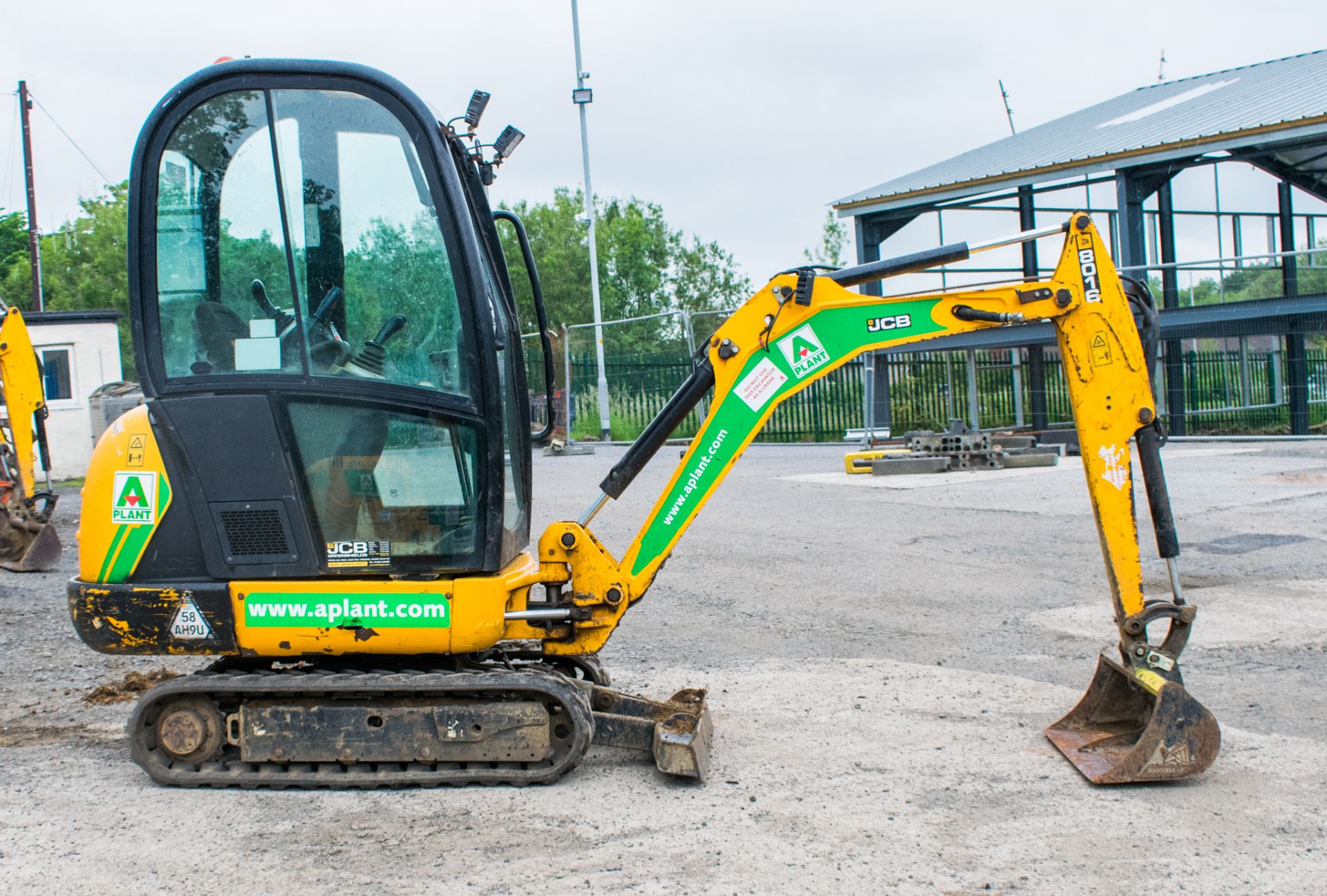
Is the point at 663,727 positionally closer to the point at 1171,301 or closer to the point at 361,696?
the point at 361,696

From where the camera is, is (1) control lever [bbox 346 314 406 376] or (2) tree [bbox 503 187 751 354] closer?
(1) control lever [bbox 346 314 406 376]

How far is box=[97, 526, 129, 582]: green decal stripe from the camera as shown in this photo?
4.84 m

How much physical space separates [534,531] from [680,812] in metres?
7.51

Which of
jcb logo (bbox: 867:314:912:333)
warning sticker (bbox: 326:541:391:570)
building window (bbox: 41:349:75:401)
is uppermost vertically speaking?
building window (bbox: 41:349:75:401)

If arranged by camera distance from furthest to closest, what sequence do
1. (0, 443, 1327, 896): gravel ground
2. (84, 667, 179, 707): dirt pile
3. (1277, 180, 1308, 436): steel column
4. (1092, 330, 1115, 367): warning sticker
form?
(1277, 180, 1308, 436): steel column
(84, 667, 179, 707): dirt pile
(1092, 330, 1115, 367): warning sticker
(0, 443, 1327, 896): gravel ground

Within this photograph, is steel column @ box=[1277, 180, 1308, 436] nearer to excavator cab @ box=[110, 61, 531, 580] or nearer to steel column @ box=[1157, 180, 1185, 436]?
steel column @ box=[1157, 180, 1185, 436]

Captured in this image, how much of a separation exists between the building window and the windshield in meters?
24.8

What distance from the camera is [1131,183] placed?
20875 mm

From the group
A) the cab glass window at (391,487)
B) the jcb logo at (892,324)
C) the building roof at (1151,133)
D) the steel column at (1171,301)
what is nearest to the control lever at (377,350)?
the cab glass window at (391,487)

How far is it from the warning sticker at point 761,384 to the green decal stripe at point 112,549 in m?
2.56

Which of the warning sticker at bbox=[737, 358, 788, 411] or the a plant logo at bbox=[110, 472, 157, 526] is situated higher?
the warning sticker at bbox=[737, 358, 788, 411]

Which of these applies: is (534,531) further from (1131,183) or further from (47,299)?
(47,299)

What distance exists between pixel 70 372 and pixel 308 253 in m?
25.2

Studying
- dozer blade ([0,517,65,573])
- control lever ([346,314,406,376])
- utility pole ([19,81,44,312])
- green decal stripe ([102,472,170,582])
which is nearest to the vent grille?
green decal stripe ([102,472,170,582])
